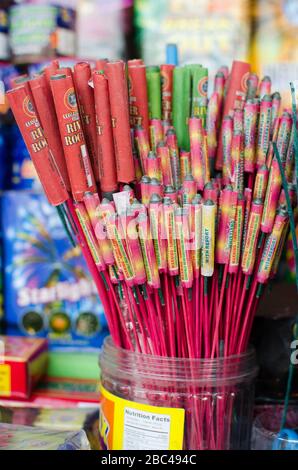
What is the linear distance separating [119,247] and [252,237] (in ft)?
0.63

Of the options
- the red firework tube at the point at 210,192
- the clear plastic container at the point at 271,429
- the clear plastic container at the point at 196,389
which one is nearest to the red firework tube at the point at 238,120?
the red firework tube at the point at 210,192

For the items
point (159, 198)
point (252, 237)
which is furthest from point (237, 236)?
point (159, 198)

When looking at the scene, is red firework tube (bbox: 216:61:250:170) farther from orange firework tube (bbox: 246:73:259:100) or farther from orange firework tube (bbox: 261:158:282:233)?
orange firework tube (bbox: 261:158:282:233)

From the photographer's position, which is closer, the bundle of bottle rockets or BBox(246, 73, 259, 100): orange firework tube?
the bundle of bottle rockets

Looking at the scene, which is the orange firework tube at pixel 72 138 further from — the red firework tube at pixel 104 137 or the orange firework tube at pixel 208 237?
the orange firework tube at pixel 208 237

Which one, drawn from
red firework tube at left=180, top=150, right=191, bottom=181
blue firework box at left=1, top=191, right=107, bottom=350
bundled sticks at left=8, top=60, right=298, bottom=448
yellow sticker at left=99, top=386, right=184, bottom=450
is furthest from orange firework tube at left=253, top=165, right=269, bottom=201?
blue firework box at left=1, top=191, right=107, bottom=350

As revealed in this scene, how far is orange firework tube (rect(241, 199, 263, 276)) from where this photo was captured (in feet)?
2.82

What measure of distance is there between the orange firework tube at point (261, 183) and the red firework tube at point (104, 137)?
0.68ft

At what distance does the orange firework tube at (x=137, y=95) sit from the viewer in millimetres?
923

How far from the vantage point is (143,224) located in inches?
32.3

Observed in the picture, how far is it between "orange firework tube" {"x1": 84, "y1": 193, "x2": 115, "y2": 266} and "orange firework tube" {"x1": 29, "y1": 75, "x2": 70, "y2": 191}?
5 centimetres

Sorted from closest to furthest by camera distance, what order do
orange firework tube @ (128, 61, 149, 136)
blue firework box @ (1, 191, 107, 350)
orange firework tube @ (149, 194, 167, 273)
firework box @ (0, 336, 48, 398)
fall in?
1. orange firework tube @ (149, 194, 167, 273)
2. orange firework tube @ (128, 61, 149, 136)
3. firework box @ (0, 336, 48, 398)
4. blue firework box @ (1, 191, 107, 350)
